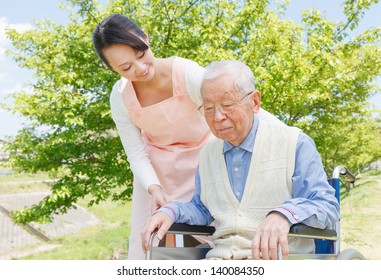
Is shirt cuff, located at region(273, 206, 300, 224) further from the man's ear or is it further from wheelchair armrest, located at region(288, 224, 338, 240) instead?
the man's ear

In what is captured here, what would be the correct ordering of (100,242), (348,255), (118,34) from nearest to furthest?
(348,255) < (118,34) < (100,242)

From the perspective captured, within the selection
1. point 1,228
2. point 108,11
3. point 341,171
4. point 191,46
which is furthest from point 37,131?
point 1,228

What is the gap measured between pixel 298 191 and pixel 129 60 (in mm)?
840

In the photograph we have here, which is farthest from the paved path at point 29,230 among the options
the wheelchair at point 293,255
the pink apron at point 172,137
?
the wheelchair at point 293,255

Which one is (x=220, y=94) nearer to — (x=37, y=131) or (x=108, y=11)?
(x=108, y=11)

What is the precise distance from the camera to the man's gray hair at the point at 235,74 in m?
1.51

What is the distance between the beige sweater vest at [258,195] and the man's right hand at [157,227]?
7.6 inches

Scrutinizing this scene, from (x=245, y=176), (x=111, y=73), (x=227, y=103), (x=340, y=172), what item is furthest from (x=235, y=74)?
(x=111, y=73)

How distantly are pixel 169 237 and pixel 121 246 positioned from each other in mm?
8898

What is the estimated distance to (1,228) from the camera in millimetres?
12617

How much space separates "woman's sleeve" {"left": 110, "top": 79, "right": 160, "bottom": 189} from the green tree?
2.53 m

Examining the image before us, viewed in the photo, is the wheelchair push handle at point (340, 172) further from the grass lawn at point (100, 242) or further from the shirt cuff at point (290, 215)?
the grass lawn at point (100, 242)

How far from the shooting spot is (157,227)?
1580mm

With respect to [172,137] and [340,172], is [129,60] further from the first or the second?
[340,172]
